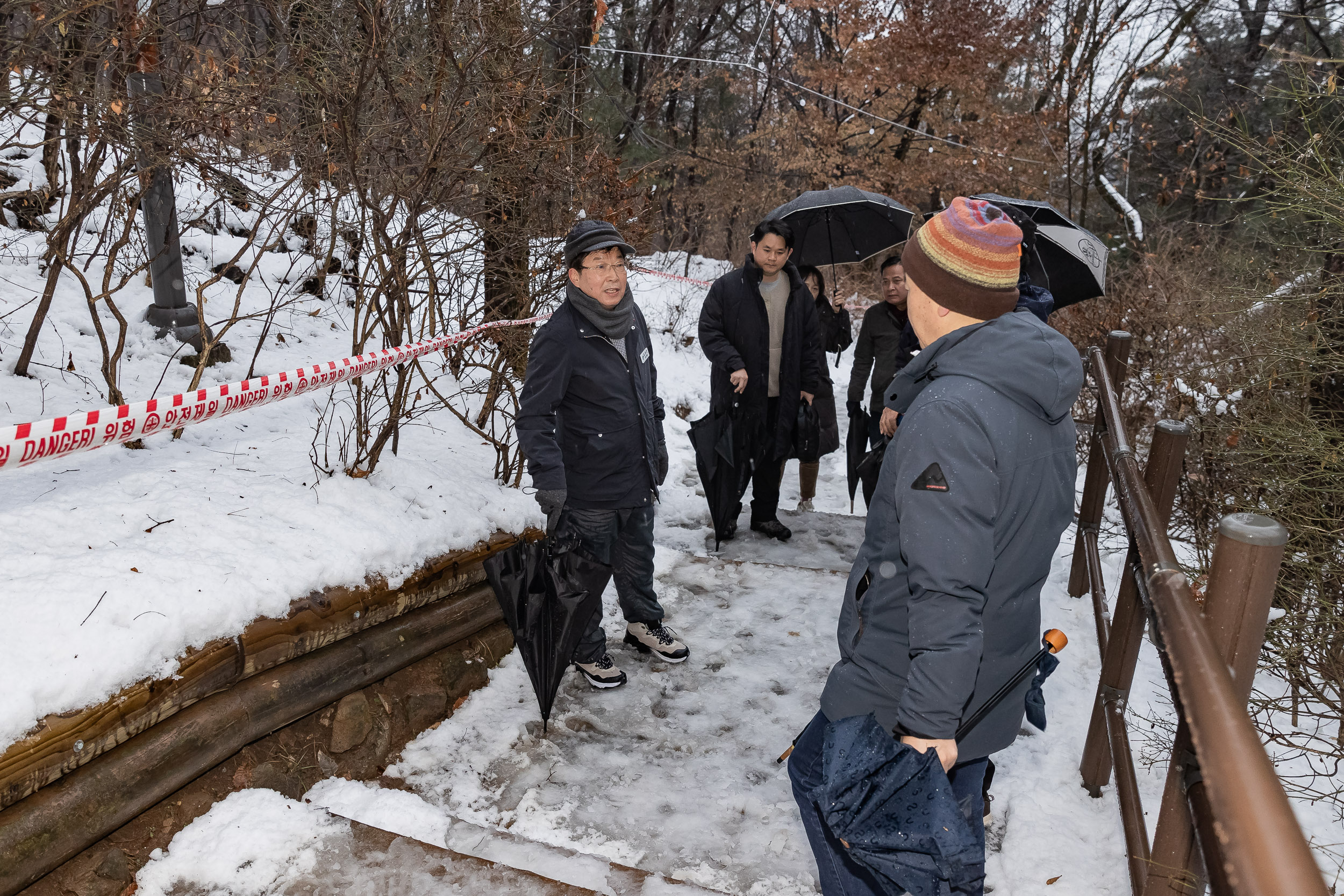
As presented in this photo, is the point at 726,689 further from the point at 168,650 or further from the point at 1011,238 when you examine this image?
the point at 1011,238

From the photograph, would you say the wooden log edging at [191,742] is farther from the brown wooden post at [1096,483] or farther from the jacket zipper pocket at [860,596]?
the brown wooden post at [1096,483]

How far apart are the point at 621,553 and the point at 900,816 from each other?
7.59 feet

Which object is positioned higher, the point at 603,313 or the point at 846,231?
the point at 846,231

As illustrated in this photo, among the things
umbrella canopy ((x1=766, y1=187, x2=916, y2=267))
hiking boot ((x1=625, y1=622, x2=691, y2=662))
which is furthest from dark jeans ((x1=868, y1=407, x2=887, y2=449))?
hiking boot ((x1=625, y1=622, x2=691, y2=662))

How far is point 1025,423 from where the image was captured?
1760 millimetres

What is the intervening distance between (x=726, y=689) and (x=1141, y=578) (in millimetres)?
1886

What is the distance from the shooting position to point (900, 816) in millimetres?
1729

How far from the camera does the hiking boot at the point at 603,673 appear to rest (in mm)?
3755

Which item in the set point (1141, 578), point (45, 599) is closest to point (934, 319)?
point (1141, 578)

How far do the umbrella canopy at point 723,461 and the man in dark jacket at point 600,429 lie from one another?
2.72ft

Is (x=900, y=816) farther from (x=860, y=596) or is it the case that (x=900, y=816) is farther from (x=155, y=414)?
(x=155, y=414)

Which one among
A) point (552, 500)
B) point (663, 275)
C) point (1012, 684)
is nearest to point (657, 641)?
point (552, 500)

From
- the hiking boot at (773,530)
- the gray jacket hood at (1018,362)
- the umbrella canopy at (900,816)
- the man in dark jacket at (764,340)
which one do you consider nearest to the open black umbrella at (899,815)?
the umbrella canopy at (900,816)

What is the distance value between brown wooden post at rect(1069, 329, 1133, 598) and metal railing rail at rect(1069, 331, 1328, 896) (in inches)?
25.6
